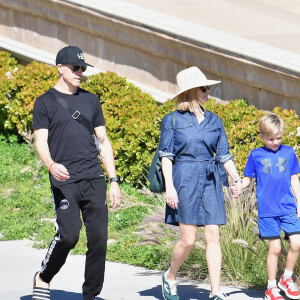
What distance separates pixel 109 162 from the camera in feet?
23.2

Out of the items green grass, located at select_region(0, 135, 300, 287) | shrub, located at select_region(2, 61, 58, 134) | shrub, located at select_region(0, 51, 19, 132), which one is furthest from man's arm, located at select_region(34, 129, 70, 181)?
shrub, located at select_region(0, 51, 19, 132)

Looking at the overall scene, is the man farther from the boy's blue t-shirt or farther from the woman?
the boy's blue t-shirt

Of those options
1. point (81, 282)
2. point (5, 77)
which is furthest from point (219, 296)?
point (5, 77)

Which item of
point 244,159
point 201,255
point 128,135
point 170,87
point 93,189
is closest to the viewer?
point 93,189

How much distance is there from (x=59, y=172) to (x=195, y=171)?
3.69 feet

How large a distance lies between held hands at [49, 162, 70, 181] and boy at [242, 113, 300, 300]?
155cm

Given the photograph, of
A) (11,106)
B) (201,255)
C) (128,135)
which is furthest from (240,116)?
(11,106)

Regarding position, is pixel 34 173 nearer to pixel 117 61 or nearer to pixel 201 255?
pixel 117 61

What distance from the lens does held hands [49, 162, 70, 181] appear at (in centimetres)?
661

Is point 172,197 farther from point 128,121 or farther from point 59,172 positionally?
point 128,121

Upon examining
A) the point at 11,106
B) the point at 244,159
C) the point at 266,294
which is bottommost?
the point at 266,294

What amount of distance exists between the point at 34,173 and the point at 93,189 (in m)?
4.97

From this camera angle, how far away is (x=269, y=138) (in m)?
7.27

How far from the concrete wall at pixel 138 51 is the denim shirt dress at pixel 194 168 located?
3.10m
